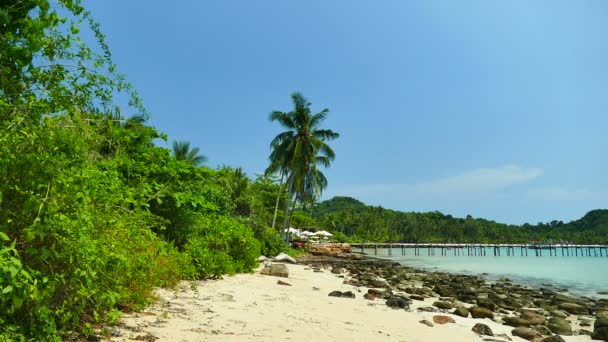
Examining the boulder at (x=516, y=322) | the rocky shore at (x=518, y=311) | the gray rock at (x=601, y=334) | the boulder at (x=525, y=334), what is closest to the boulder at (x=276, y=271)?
the rocky shore at (x=518, y=311)

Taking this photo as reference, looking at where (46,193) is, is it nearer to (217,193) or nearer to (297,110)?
(217,193)

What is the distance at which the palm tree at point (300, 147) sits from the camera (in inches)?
1276

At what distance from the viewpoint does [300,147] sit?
32219 mm

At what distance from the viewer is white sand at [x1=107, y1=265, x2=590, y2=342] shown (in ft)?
16.1

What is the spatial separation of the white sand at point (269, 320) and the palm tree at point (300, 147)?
2291 cm

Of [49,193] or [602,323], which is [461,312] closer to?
[602,323]

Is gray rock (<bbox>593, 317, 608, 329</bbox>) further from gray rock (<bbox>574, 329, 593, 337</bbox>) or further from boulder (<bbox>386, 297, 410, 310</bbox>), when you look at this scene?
boulder (<bbox>386, 297, 410, 310</bbox>)

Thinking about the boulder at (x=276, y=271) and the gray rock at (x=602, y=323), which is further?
the boulder at (x=276, y=271)

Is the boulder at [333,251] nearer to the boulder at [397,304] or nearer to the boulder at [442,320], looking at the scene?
the boulder at [397,304]

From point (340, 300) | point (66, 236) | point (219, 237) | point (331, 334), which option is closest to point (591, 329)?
point (340, 300)

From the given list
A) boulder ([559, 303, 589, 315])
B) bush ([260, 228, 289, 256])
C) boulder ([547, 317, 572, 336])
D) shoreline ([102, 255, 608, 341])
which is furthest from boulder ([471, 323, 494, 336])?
bush ([260, 228, 289, 256])

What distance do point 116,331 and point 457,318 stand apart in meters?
7.52

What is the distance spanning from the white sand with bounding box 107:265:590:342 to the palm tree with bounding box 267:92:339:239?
75.2 ft

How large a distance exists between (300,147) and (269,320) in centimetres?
2642
